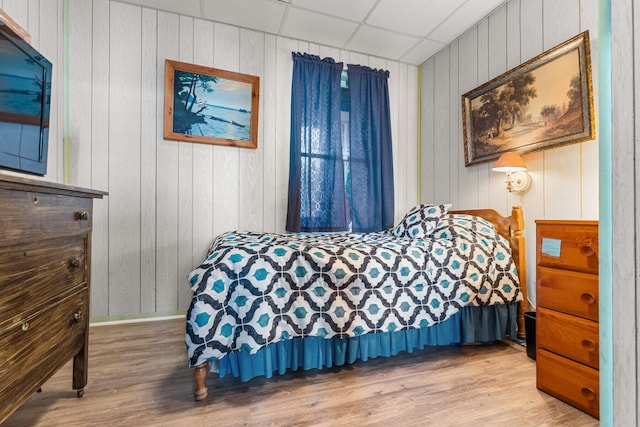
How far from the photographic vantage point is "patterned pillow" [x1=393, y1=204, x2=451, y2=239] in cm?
225

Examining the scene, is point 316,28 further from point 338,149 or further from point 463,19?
point 463,19

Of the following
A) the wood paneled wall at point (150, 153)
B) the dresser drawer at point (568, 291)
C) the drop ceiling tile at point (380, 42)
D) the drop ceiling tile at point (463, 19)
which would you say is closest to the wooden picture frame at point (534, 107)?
the drop ceiling tile at point (463, 19)

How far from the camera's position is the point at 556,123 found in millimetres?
1974

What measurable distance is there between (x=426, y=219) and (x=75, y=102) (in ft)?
9.92

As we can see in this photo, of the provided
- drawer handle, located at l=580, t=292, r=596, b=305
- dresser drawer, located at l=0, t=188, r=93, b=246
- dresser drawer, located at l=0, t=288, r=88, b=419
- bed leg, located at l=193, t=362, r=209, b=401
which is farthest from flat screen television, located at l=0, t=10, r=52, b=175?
drawer handle, located at l=580, t=292, r=596, b=305

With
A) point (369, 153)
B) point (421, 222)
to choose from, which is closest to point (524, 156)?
point (421, 222)

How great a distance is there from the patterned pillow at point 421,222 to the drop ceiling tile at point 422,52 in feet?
5.88

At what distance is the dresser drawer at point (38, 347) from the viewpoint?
904mm

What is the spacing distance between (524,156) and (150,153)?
3131 mm

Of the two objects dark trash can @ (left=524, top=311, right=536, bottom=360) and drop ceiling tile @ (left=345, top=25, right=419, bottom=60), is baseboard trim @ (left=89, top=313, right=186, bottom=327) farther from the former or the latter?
drop ceiling tile @ (left=345, top=25, right=419, bottom=60)

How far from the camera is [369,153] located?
3.08 metres

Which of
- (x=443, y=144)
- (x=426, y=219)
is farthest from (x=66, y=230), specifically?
(x=443, y=144)

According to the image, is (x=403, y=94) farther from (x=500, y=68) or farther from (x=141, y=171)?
(x=141, y=171)

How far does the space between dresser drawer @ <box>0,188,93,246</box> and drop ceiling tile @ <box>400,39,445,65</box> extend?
3219mm
